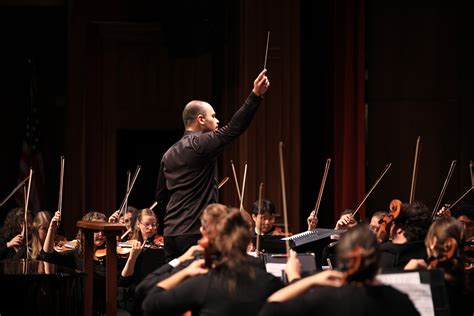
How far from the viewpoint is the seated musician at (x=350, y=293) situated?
2848 mm

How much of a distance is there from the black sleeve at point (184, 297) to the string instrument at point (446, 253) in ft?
3.36

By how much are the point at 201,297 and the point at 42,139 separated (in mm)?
7305

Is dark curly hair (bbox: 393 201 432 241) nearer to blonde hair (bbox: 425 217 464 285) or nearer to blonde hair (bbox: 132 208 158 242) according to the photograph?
blonde hair (bbox: 425 217 464 285)

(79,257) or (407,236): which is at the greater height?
(407,236)

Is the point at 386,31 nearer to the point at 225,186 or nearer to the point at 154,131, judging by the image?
the point at 225,186

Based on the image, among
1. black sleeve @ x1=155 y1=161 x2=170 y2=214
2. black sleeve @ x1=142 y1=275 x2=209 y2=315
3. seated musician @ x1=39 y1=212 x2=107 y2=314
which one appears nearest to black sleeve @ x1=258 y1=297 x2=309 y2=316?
black sleeve @ x1=142 y1=275 x2=209 y2=315

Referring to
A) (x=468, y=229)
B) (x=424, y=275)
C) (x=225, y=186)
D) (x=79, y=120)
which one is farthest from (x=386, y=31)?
(x=424, y=275)

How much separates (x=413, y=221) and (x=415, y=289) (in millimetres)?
925

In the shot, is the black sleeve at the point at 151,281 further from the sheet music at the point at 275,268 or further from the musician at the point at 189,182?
the musician at the point at 189,182

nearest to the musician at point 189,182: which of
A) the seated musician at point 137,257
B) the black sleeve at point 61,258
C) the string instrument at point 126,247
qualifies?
the seated musician at point 137,257

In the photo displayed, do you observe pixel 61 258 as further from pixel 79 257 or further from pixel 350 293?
pixel 350 293

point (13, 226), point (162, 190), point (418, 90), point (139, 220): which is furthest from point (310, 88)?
point (162, 190)

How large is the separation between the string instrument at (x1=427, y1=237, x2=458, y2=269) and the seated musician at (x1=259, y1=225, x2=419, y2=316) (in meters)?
0.80

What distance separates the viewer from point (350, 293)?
9.38 ft
